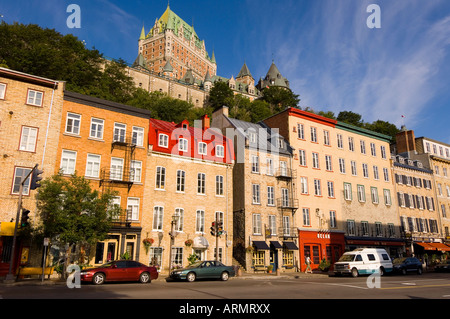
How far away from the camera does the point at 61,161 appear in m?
26.2

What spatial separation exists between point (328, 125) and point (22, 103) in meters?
33.9

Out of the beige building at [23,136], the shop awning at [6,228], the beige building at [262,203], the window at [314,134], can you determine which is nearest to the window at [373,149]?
the window at [314,134]

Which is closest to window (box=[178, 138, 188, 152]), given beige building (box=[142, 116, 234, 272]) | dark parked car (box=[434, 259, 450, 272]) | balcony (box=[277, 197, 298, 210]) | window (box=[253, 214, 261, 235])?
beige building (box=[142, 116, 234, 272])

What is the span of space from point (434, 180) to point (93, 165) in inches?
1988

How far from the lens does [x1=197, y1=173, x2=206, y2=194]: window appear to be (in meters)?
32.0

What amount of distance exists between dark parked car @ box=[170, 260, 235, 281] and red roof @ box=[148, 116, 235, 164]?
39.5 ft

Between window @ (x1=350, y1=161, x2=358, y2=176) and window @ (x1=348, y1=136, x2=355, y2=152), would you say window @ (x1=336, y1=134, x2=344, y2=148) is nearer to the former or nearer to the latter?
Answer: window @ (x1=348, y1=136, x2=355, y2=152)

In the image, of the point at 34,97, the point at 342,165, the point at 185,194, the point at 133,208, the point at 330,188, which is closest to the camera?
the point at 34,97

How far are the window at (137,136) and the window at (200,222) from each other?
8.33 m

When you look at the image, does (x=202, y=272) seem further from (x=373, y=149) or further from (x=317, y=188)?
(x=373, y=149)

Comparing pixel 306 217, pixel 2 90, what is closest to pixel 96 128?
pixel 2 90

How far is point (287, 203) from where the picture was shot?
36562 mm

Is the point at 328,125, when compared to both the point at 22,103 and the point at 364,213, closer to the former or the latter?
→ the point at 364,213
